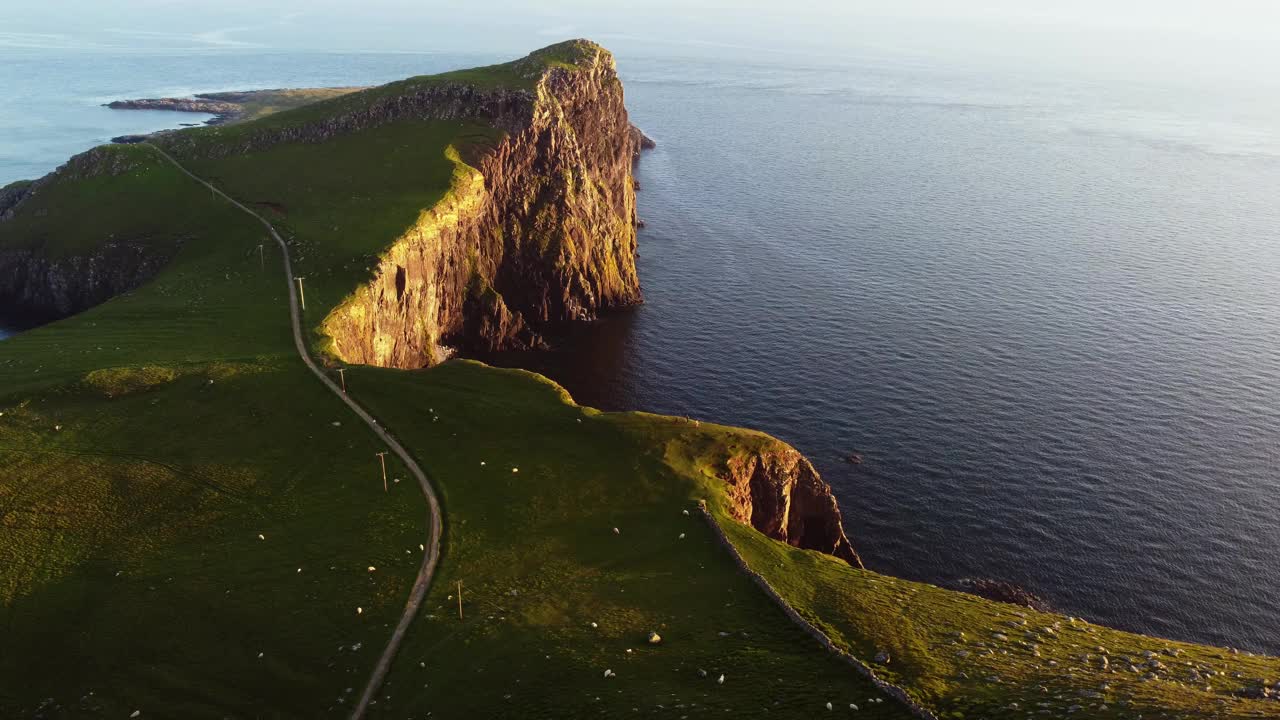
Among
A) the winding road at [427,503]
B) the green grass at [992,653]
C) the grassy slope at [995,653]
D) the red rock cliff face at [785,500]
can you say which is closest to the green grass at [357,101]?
the winding road at [427,503]

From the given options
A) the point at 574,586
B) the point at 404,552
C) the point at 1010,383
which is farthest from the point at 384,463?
the point at 1010,383

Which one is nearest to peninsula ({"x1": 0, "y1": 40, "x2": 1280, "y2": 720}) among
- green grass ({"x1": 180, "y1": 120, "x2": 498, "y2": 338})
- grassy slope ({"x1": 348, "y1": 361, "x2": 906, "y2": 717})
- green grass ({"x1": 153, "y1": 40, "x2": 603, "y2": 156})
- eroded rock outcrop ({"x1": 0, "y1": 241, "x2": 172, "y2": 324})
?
grassy slope ({"x1": 348, "y1": 361, "x2": 906, "y2": 717})

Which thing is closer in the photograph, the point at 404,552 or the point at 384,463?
the point at 404,552

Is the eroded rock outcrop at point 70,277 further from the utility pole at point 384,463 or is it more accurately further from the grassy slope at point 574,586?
the utility pole at point 384,463

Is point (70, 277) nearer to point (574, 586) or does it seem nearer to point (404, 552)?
point (404, 552)

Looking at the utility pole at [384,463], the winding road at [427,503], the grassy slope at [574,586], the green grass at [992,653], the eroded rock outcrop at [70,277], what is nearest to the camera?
the green grass at [992,653]

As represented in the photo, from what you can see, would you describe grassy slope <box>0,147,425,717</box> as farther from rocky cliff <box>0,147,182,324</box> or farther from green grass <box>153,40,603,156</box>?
green grass <box>153,40,603,156</box>
